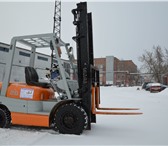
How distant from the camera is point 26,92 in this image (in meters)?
5.14

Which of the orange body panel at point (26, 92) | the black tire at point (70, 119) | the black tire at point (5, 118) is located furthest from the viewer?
the black tire at point (5, 118)

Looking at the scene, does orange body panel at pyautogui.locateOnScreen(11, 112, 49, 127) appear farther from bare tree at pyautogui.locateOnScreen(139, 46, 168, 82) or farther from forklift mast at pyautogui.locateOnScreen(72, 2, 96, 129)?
bare tree at pyautogui.locateOnScreen(139, 46, 168, 82)

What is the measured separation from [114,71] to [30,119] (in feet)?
229

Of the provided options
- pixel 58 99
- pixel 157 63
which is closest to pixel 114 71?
pixel 157 63

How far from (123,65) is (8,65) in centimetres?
7749

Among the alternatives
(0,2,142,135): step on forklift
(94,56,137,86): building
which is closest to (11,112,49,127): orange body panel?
(0,2,142,135): step on forklift

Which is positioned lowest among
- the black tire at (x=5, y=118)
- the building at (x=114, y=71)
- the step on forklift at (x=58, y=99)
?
the black tire at (x=5, y=118)

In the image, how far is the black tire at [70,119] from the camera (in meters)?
4.68

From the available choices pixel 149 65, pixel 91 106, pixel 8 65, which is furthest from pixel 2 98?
pixel 149 65

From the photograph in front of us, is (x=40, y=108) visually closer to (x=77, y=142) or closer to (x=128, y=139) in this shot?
(x=77, y=142)

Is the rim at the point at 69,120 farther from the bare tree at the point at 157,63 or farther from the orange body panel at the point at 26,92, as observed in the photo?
the bare tree at the point at 157,63

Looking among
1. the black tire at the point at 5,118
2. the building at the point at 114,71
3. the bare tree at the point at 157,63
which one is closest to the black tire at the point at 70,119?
the black tire at the point at 5,118

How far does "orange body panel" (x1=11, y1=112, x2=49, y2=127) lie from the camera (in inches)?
190

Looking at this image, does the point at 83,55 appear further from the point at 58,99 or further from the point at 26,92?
the point at 26,92
